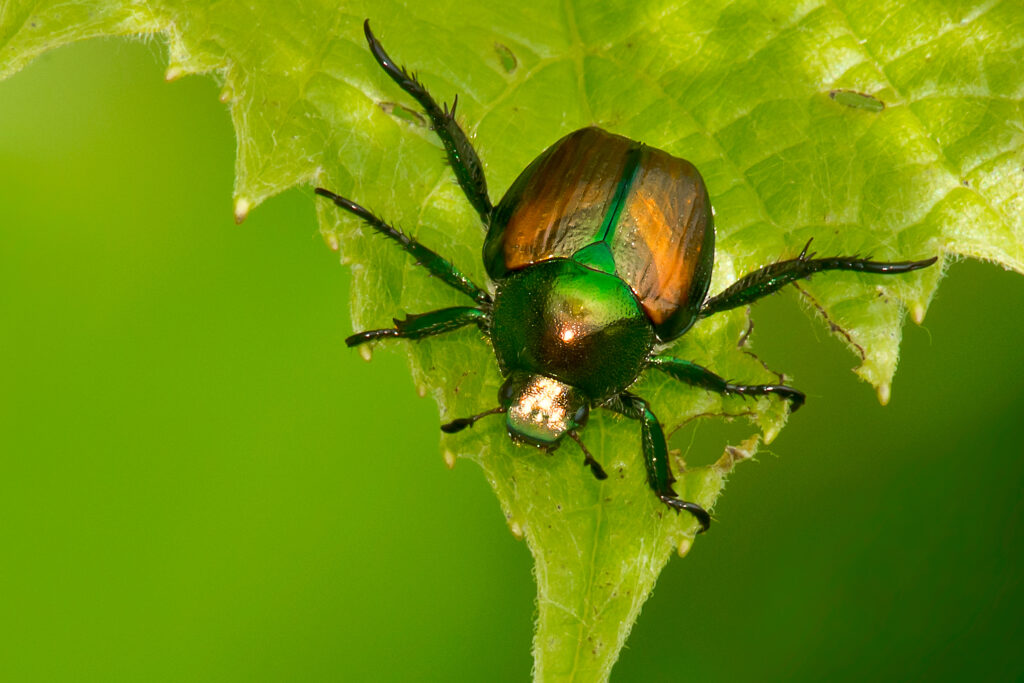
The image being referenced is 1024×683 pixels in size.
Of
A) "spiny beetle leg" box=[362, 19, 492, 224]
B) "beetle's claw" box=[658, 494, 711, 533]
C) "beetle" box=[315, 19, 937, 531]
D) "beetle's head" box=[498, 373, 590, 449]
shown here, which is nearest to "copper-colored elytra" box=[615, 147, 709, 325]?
"beetle" box=[315, 19, 937, 531]

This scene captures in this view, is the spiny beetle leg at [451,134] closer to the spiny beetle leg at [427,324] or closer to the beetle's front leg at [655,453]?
the spiny beetle leg at [427,324]

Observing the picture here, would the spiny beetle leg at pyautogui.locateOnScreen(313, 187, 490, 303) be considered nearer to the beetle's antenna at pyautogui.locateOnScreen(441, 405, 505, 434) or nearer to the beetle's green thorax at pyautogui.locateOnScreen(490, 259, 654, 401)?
the beetle's green thorax at pyautogui.locateOnScreen(490, 259, 654, 401)

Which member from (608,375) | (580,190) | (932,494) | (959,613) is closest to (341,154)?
(580,190)

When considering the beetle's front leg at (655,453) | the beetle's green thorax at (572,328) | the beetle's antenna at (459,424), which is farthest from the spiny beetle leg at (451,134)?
the beetle's front leg at (655,453)

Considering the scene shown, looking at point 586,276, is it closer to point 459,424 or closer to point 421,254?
point 421,254

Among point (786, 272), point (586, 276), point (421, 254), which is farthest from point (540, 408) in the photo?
point (786, 272)
